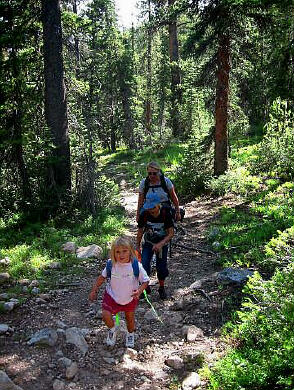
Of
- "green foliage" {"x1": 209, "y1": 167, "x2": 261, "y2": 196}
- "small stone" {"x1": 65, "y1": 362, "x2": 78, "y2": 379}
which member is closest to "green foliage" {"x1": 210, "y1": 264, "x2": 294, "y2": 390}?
"small stone" {"x1": 65, "y1": 362, "x2": 78, "y2": 379}

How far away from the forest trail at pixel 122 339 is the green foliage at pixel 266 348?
1.15 ft

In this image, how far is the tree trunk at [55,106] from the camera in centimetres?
1065

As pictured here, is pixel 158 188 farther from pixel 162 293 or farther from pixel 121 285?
pixel 121 285

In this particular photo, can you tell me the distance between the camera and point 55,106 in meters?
11.0

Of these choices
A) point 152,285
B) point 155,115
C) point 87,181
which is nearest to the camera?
point 152,285

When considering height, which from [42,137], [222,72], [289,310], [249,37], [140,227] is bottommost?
[289,310]

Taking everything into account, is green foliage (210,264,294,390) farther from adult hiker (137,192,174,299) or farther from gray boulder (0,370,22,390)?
gray boulder (0,370,22,390)

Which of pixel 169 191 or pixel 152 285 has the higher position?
pixel 169 191

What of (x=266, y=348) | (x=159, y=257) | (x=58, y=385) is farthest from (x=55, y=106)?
(x=266, y=348)

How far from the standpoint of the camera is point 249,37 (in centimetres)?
1203

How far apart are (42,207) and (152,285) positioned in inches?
182

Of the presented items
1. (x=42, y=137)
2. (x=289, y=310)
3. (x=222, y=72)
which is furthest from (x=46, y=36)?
(x=289, y=310)

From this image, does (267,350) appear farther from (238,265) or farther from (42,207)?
(42,207)

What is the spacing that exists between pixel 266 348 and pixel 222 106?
9668mm
